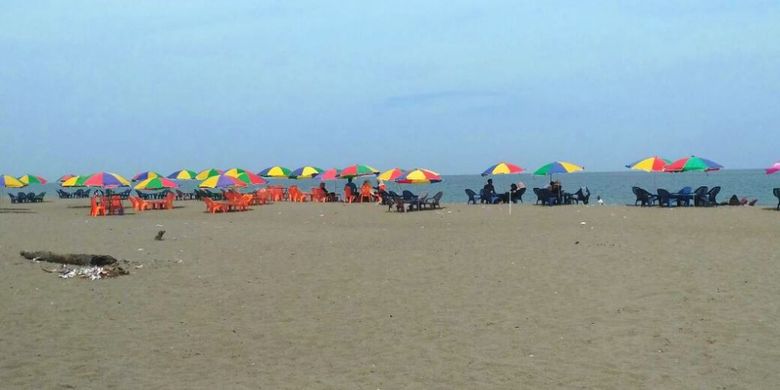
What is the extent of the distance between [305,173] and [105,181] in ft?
34.9

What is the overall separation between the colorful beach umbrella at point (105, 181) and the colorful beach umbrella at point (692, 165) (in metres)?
18.9

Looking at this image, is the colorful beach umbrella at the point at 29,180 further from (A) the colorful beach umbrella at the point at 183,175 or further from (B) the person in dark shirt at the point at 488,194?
(B) the person in dark shirt at the point at 488,194

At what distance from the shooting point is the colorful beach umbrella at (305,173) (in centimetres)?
3466

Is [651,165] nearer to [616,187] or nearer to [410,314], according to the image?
[410,314]

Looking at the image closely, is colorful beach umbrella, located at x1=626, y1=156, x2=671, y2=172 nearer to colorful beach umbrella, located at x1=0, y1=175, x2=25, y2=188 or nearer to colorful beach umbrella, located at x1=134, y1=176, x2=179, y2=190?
colorful beach umbrella, located at x1=134, y1=176, x2=179, y2=190

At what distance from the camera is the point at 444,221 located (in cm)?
1906

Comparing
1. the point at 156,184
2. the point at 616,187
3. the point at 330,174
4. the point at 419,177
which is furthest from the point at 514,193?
the point at 616,187

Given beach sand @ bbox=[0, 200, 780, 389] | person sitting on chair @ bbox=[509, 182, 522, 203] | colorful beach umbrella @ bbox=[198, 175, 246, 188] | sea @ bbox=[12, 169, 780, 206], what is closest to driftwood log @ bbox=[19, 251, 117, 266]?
beach sand @ bbox=[0, 200, 780, 389]

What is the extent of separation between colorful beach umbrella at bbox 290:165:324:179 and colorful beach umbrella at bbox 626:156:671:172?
1580cm

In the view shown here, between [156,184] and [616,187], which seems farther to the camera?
[616,187]

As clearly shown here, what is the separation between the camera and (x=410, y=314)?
25.7ft

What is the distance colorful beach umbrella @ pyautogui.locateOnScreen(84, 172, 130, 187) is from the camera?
1023 inches

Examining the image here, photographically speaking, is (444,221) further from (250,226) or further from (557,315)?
(557,315)

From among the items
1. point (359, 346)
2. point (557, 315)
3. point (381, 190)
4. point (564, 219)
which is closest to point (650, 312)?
point (557, 315)
